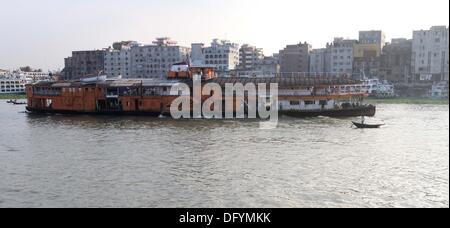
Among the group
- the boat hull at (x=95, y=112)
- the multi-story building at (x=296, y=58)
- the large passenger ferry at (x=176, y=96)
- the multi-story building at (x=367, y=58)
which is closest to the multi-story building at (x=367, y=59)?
the multi-story building at (x=367, y=58)

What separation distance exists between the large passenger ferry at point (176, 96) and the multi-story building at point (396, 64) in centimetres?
4428

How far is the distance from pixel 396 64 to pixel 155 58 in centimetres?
4579

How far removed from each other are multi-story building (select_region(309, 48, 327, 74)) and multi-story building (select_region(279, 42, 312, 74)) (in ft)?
3.25

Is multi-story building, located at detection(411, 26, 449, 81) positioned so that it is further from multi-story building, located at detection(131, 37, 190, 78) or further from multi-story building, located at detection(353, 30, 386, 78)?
multi-story building, located at detection(131, 37, 190, 78)

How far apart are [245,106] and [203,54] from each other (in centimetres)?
5307

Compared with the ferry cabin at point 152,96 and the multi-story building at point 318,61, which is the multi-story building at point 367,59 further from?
the ferry cabin at point 152,96

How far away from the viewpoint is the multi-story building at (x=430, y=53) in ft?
247

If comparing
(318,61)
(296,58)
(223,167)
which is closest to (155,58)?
(296,58)

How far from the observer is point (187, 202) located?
12688mm

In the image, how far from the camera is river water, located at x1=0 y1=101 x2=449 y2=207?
13.1 metres

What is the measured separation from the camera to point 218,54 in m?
86.1

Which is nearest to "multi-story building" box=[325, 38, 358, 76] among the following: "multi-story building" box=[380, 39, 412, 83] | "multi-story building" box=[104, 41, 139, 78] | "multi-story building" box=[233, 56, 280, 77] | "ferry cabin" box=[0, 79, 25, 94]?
"multi-story building" box=[380, 39, 412, 83]

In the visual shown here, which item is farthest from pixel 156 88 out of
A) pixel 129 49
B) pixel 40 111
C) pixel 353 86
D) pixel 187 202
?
pixel 129 49
